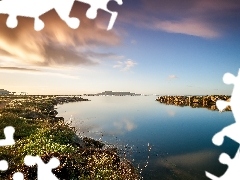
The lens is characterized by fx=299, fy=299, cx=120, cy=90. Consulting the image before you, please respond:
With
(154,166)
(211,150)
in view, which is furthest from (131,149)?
(211,150)

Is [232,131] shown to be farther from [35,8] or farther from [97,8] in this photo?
[35,8]

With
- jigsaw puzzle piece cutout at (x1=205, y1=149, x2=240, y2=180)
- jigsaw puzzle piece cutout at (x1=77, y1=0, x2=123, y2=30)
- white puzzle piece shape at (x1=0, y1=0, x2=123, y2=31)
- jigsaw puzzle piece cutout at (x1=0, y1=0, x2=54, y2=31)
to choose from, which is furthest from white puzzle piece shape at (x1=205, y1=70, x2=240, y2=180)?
jigsaw puzzle piece cutout at (x1=0, y1=0, x2=54, y2=31)

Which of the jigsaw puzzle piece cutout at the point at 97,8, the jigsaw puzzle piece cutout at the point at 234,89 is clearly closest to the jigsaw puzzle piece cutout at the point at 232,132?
the jigsaw puzzle piece cutout at the point at 234,89

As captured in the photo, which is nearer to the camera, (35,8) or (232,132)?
(35,8)

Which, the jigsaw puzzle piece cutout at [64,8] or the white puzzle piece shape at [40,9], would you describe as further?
the jigsaw puzzle piece cutout at [64,8]

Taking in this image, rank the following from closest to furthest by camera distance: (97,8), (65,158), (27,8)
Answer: (97,8) → (27,8) → (65,158)

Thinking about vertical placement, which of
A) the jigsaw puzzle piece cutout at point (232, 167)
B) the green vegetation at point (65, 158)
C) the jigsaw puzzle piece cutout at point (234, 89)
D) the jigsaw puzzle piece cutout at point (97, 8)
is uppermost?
the jigsaw puzzle piece cutout at point (97, 8)

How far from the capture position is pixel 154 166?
73.9 feet

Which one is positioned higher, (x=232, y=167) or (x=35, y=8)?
(x=35, y=8)

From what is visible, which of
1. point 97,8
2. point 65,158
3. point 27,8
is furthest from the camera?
point 65,158

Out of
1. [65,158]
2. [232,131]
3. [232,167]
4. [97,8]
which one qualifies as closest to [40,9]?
[97,8]

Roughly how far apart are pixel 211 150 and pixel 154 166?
978cm

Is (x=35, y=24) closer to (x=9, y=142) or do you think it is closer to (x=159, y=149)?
(x=9, y=142)

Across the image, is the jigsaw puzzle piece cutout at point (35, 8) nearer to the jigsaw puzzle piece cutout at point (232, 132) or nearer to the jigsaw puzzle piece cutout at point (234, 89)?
the jigsaw puzzle piece cutout at point (234, 89)
